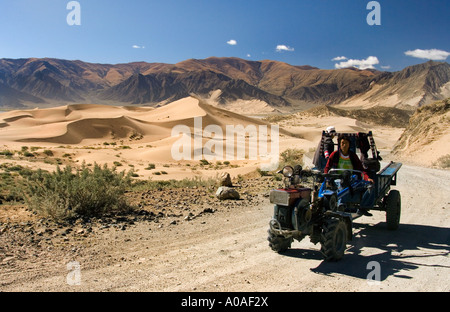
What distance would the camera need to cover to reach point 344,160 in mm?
7016

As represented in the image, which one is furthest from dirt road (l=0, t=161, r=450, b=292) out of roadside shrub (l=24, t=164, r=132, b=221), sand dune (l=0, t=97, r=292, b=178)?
sand dune (l=0, t=97, r=292, b=178)

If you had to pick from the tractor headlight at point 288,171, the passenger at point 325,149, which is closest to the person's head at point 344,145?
the passenger at point 325,149

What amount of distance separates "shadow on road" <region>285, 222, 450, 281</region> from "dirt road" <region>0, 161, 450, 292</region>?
0.04 ft

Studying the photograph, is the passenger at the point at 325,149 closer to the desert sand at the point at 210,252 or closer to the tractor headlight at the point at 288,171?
the desert sand at the point at 210,252

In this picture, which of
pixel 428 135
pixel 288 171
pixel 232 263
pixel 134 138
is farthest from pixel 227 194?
pixel 134 138

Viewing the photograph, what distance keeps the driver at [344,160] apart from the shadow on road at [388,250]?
1178mm

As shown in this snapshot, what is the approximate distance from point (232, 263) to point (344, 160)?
3.00 metres

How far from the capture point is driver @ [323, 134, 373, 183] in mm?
6938

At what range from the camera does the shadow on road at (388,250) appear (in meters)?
5.25

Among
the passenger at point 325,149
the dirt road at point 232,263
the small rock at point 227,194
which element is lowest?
the dirt road at point 232,263

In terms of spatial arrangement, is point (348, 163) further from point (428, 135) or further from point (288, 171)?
point (428, 135)

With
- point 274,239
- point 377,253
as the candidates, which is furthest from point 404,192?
point 274,239

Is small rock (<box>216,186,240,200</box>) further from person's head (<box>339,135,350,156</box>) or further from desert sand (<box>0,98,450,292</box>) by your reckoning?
person's head (<box>339,135,350,156</box>)
